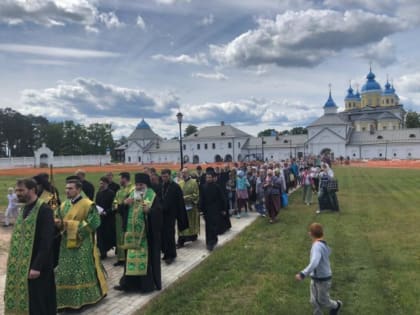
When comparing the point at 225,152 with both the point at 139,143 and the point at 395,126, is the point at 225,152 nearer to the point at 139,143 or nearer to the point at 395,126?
the point at 139,143

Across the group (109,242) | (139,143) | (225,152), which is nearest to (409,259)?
(109,242)

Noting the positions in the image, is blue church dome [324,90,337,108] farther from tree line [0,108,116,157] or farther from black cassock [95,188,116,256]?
black cassock [95,188,116,256]

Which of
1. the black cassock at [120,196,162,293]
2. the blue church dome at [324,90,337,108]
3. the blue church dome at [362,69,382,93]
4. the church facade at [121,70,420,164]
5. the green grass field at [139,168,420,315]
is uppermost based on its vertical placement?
the blue church dome at [362,69,382,93]

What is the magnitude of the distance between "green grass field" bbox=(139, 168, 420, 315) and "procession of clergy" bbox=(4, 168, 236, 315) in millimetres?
816

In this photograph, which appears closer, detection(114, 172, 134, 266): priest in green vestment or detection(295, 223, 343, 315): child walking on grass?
detection(295, 223, 343, 315): child walking on grass

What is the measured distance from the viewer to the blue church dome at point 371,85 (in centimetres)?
11500

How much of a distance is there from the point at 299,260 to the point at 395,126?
104523 millimetres

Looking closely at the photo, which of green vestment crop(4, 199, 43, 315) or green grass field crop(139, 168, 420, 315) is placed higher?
green vestment crop(4, 199, 43, 315)

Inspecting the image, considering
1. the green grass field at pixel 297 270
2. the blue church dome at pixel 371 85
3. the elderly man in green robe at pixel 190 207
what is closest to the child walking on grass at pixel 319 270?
the green grass field at pixel 297 270

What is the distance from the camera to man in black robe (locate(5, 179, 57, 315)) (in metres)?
4.82

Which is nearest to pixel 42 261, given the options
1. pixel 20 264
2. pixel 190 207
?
pixel 20 264

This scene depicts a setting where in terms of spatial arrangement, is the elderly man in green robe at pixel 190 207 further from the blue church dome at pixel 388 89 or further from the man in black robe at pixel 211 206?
the blue church dome at pixel 388 89

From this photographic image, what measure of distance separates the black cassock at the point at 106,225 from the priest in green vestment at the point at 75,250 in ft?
10.7

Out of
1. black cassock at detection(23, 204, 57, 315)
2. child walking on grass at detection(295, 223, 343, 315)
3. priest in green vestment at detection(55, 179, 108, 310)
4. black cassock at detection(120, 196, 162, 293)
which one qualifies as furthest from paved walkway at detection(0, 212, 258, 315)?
child walking on grass at detection(295, 223, 343, 315)
